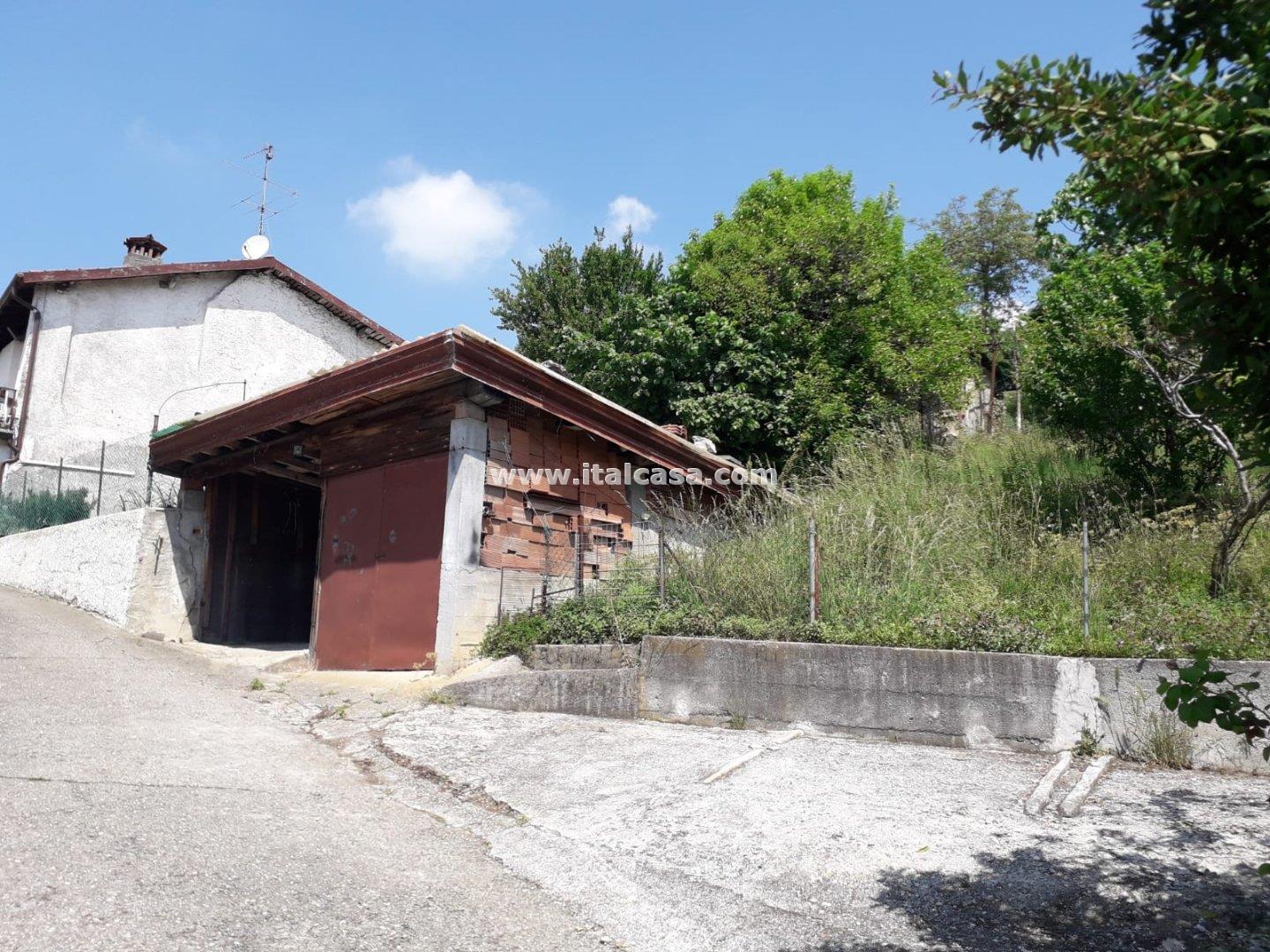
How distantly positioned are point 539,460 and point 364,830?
5985 mm

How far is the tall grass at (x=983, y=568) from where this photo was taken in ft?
21.7

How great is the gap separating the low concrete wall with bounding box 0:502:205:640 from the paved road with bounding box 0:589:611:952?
543 cm

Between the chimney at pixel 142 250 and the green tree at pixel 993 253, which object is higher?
the green tree at pixel 993 253

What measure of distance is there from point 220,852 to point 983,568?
6371 millimetres

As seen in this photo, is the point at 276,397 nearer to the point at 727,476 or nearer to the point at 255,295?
the point at 727,476

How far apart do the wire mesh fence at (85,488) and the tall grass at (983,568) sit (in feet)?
33.3

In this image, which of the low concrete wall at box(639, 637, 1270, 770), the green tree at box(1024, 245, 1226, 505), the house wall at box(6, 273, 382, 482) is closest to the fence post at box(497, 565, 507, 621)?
the low concrete wall at box(639, 637, 1270, 770)

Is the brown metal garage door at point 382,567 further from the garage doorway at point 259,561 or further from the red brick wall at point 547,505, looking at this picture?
the garage doorway at point 259,561

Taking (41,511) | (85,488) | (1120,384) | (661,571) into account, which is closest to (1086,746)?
(661,571)

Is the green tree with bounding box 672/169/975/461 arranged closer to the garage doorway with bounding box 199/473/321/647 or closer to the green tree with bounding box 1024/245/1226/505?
the green tree with bounding box 1024/245/1226/505

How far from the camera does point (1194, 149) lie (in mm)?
2199

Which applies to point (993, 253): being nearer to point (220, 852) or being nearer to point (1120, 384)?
point (1120, 384)

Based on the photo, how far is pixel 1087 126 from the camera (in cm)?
233

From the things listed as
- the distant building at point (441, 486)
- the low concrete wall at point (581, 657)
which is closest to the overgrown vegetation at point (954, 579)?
the low concrete wall at point (581, 657)
